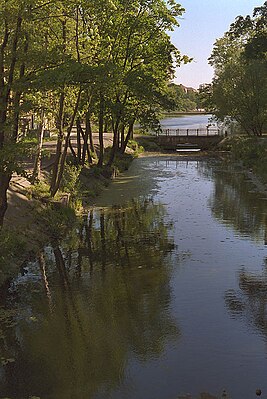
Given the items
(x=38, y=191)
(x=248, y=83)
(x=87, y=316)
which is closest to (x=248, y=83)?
(x=248, y=83)

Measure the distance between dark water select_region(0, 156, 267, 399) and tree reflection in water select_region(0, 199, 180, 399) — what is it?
0.08 feet

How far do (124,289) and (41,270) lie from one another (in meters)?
2.74

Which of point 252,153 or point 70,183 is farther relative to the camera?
point 252,153

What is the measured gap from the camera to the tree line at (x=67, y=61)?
12.4 metres

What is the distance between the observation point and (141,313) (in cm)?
1106

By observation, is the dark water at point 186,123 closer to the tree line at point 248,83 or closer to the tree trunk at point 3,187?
the tree line at point 248,83

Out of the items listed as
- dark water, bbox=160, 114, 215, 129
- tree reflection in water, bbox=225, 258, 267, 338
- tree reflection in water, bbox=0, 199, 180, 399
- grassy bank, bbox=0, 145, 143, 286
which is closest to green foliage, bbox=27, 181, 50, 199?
grassy bank, bbox=0, 145, 143, 286

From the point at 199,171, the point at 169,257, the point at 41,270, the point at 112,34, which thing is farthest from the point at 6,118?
the point at 199,171

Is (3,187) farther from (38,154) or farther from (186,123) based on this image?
(186,123)

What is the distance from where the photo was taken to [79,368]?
8633 millimetres

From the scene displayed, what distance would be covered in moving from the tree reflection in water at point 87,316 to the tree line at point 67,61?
283 cm

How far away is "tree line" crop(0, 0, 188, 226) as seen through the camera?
40.6 ft

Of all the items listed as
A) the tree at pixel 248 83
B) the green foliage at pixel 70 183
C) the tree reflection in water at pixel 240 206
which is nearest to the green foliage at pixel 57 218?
the green foliage at pixel 70 183

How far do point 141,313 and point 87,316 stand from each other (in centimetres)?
121
